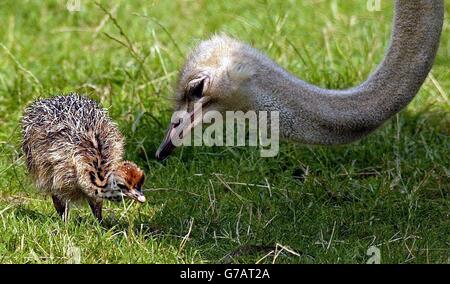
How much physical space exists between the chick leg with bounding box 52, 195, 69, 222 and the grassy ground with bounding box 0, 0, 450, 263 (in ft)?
0.16

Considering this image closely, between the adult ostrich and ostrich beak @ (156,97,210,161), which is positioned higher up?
the adult ostrich

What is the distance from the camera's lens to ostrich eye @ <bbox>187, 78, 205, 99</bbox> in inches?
219

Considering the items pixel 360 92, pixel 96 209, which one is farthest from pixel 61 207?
pixel 360 92

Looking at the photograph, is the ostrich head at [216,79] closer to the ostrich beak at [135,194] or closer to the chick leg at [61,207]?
the ostrich beak at [135,194]

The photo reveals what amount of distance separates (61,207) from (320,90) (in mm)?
1345

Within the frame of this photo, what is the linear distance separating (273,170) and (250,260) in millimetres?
1500

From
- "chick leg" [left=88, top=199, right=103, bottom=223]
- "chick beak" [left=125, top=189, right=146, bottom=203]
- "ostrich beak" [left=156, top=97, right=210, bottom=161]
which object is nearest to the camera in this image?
"chick beak" [left=125, top=189, right=146, bottom=203]

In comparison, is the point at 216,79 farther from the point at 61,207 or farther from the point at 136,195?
the point at 61,207

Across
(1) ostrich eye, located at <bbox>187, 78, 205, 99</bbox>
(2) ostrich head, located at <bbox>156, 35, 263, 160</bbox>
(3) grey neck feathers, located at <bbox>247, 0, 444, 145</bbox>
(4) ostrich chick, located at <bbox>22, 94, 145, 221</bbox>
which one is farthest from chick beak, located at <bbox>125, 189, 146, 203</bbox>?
(3) grey neck feathers, located at <bbox>247, 0, 444, 145</bbox>

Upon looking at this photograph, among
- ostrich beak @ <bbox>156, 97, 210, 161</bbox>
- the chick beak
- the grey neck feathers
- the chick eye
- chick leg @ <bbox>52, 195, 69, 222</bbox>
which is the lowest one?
chick leg @ <bbox>52, 195, 69, 222</bbox>

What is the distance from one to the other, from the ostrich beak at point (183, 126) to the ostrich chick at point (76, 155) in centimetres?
20

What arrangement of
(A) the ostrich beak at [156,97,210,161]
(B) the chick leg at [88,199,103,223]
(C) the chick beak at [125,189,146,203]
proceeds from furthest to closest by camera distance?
1. (B) the chick leg at [88,199,103,223]
2. (A) the ostrich beak at [156,97,210,161]
3. (C) the chick beak at [125,189,146,203]

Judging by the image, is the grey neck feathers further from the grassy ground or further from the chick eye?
the chick eye
